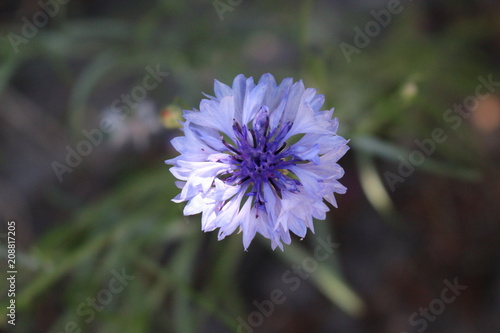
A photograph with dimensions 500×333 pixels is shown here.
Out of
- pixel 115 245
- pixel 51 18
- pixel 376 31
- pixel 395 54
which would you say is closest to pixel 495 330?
pixel 395 54

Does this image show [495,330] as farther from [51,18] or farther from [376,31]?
[51,18]

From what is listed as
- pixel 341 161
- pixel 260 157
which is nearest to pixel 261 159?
pixel 260 157

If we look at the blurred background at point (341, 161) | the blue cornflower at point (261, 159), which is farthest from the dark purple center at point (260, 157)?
the blurred background at point (341, 161)

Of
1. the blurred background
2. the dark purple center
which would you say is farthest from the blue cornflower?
the blurred background

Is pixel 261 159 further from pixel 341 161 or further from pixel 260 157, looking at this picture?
pixel 341 161

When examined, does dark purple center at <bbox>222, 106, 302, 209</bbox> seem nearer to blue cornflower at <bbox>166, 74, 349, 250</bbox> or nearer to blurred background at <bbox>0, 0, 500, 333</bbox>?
blue cornflower at <bbox>166, 74, 349, 250</bbox>

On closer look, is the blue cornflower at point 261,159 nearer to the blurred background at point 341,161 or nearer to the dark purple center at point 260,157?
the dark purple center at point 260,157

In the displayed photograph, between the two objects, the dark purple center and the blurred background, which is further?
the blurred background
